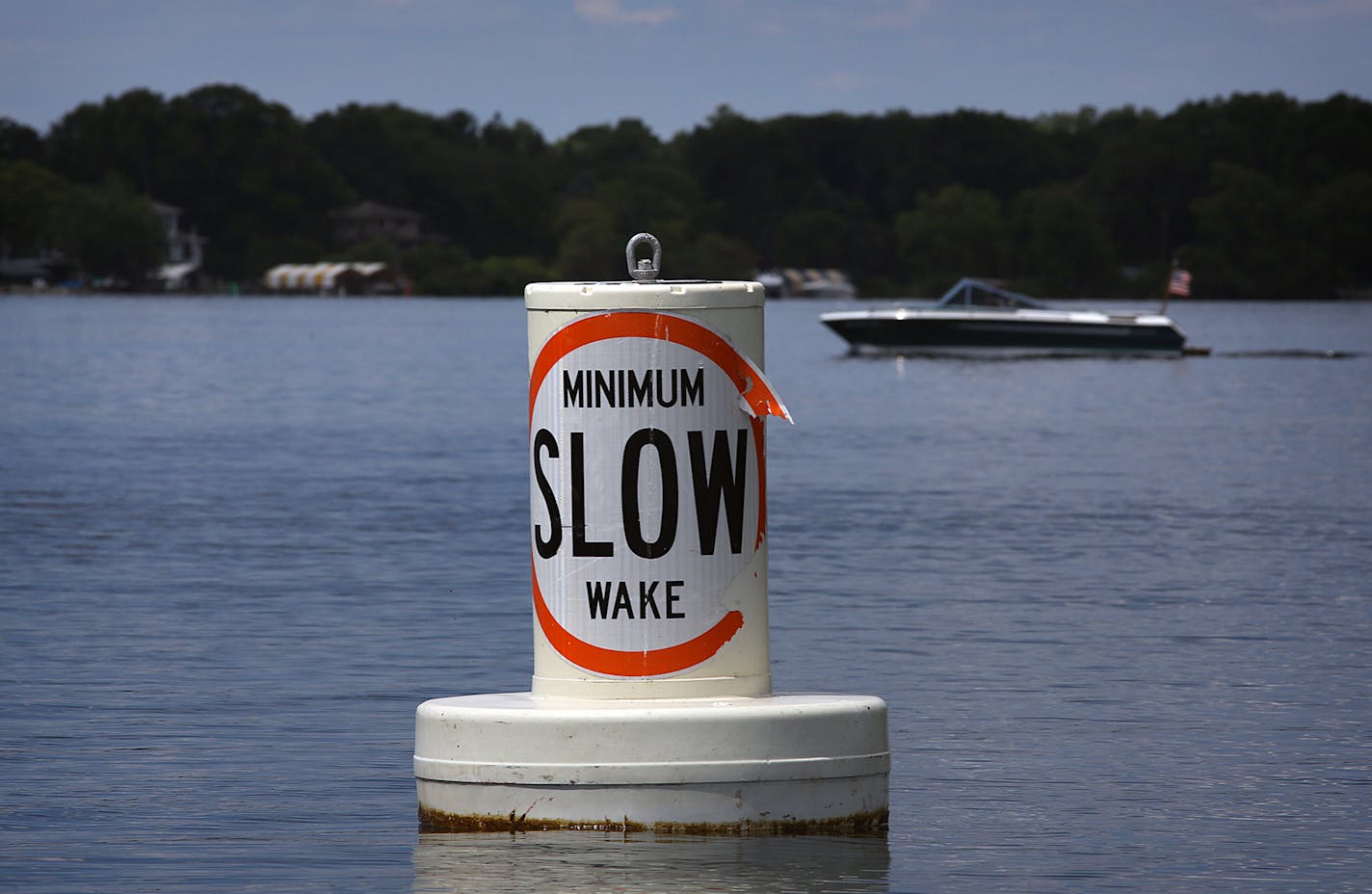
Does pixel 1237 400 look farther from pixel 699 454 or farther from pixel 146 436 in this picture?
pixel 699 454

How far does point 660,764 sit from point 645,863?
39 cm

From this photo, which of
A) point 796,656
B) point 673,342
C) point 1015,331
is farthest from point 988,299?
point 673,342

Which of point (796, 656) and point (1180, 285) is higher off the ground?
point (1180, 285)

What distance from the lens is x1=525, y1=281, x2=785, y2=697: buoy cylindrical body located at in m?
8.01

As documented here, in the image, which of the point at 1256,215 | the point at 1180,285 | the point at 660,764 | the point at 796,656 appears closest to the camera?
the point at 660,764

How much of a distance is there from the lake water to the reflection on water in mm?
23

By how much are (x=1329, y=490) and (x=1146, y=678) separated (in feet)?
51.4

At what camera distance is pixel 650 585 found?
316 inches

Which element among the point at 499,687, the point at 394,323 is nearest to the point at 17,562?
the point at 499,687

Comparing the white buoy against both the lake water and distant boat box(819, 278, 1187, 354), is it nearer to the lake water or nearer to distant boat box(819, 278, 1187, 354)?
the lake water

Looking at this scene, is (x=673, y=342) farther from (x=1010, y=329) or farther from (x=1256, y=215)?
(x=1256, y=215)

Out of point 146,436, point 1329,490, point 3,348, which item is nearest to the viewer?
point 1329,490

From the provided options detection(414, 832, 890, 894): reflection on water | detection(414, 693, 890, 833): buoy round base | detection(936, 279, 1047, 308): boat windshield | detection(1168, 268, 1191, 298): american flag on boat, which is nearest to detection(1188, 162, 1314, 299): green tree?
detection(936, 279, 1047, 308): boat windshield

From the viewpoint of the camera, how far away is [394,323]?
145 m
